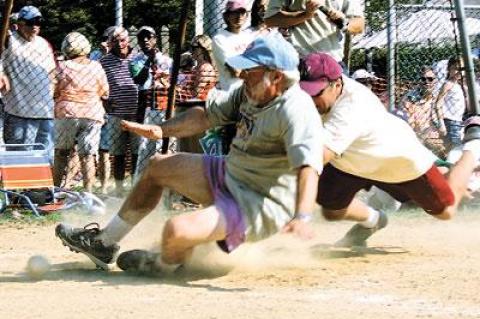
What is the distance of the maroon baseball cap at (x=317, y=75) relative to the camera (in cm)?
619

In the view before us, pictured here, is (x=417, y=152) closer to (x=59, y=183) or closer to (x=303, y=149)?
(x=303, y=149)

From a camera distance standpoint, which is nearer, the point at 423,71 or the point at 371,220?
the point at 371,220

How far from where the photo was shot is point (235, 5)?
9.38 m

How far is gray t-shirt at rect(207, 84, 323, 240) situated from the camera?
5.61m

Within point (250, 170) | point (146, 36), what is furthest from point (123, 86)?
point (250, 170)

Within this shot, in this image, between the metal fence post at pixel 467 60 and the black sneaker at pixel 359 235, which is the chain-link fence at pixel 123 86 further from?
the black sneaker at pixel 359 235

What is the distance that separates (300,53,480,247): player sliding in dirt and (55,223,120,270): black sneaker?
137cm

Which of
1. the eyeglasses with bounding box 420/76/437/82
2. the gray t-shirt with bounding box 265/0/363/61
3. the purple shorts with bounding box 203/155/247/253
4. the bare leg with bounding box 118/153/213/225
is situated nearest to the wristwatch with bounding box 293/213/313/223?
the purple shorts with bounding box 203/155/247/253

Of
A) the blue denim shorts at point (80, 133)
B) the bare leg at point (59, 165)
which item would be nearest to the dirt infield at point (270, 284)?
the blue denim shorts at point (80, 133)

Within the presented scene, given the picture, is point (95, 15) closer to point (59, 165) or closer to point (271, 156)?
point (59, 165)

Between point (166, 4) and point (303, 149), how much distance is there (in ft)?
89.6

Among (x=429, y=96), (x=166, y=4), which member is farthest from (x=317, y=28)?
(x=166, y=4)

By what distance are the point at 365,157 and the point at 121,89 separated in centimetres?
490

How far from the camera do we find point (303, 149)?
217 inches
